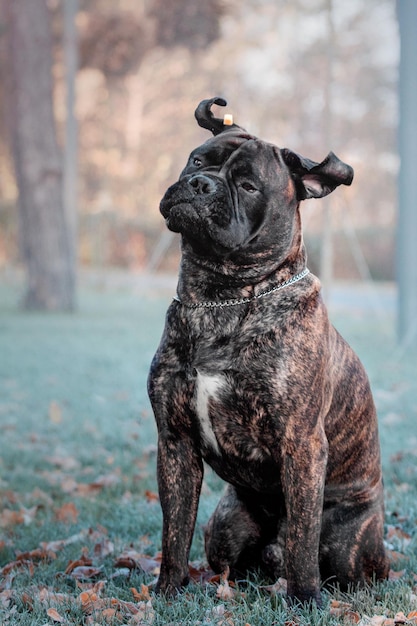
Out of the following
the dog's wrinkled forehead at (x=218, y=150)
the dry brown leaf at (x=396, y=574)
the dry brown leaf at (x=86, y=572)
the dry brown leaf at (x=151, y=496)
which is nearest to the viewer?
the dog's wrinkled forehead at (x=218, y=150)

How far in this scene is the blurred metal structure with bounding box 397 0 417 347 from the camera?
10789 mm

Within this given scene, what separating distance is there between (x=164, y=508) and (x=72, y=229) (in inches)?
626

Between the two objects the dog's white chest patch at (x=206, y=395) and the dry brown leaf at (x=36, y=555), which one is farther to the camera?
the dry brown leaf at (x=36, y=555)

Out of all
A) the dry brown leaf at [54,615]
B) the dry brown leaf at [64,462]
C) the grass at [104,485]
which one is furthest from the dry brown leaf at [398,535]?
the dry brown leaf at [64,462]

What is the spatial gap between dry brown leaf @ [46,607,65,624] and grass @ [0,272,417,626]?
0.02 metres

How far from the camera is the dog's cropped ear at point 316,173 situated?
2699 mm

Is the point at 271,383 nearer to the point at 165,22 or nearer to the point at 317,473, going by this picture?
the point at 317,473

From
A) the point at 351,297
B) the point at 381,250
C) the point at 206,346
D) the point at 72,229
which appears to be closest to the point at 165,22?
the point at 72,229

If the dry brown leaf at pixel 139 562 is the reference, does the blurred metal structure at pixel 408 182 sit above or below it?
above

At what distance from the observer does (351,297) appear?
18.3 metres

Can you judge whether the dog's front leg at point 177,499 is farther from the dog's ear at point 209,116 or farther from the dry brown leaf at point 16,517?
the dry brown leaf at point 16,517

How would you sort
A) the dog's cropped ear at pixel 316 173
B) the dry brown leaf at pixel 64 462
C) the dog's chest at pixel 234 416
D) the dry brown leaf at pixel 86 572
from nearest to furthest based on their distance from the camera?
the dog's chest at pixel 234 416 < the dog's cropped ear at pixel 316 173 < the dry brown leaf at pixel 86 572 < the dry brown leaf at pixel 64 462

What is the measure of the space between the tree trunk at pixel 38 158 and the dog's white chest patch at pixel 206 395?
40.8ft

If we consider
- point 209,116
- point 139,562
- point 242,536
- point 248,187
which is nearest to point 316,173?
point 248,187
